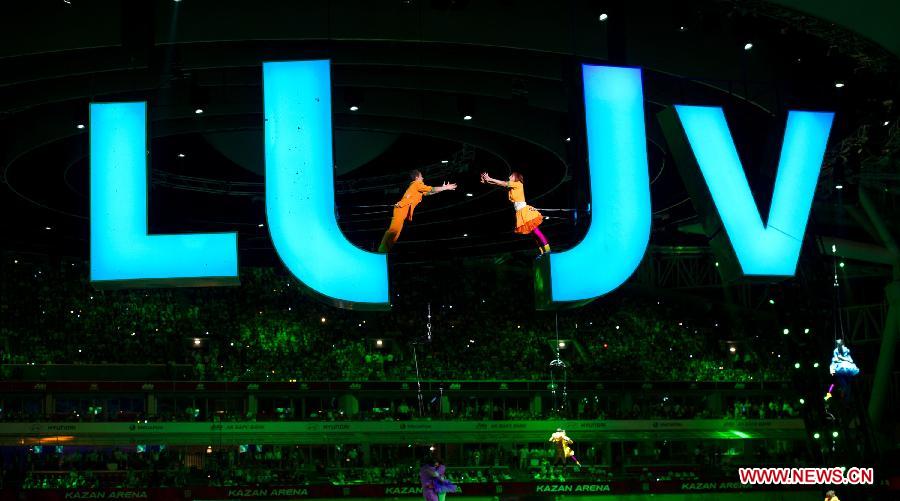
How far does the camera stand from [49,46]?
14062mm

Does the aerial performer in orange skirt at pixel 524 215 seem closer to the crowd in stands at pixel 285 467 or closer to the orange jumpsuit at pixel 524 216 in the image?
the orange jumpsuit at pixel 524 216

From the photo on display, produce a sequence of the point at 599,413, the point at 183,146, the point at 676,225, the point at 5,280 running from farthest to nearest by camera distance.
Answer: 1. the point at 5,280
2. the point at 599,413
3. the point at 676,225
4. the point at 183,146

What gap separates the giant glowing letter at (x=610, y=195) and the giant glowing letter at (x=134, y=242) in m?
3.48

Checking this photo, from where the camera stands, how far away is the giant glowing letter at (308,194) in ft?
34.9

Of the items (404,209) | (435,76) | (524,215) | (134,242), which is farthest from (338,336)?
(134,242)

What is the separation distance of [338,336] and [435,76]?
2539cm

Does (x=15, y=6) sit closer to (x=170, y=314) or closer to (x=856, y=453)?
(x=856, y=453)

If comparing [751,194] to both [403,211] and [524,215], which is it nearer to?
[524,215]

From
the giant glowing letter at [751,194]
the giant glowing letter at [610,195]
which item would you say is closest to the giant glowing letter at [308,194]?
the giant glowing letter at [610,195]

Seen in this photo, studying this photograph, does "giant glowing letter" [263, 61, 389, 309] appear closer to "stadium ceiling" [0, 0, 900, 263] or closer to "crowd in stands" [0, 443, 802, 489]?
"stadium ceiling" [0, 0, 900, 263]

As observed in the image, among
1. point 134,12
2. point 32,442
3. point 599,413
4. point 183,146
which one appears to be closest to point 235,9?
point 134,12

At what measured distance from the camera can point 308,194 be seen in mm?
10914

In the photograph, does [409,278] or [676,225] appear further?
[409,278]

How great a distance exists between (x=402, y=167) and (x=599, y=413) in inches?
647
